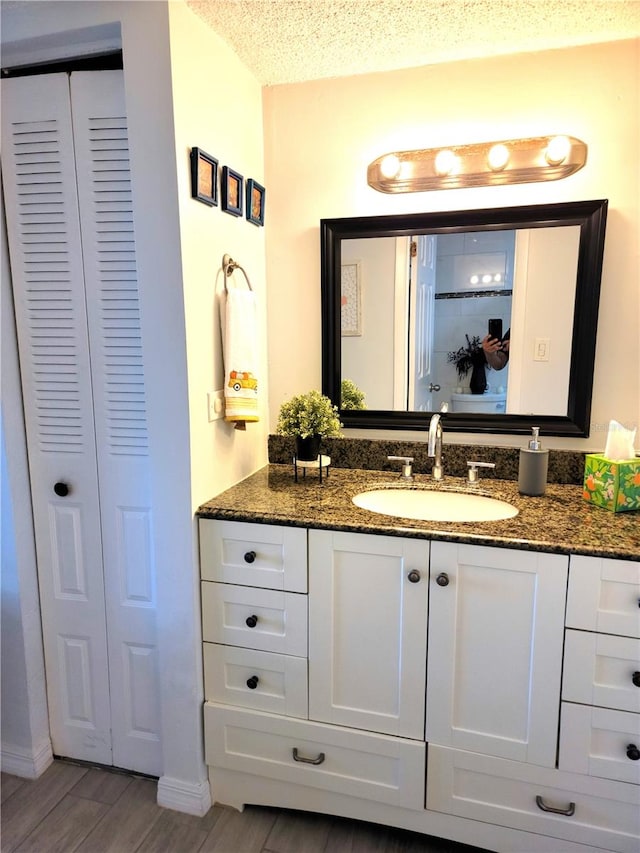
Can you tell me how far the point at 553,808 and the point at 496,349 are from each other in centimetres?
130

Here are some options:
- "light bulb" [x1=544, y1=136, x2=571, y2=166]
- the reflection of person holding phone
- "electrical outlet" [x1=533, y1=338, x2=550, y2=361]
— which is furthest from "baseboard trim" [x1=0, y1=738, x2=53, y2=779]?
"light bulb" [x1=544, y1=136, x2=571, y2=166]

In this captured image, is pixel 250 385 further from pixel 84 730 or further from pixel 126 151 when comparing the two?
pixel 84 730

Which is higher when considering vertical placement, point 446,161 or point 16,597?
point 446,161

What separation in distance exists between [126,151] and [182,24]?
1.15 feet

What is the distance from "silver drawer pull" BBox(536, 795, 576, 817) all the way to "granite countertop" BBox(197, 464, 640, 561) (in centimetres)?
67

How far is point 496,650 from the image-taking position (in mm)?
1405

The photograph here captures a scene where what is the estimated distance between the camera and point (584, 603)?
1319 mm

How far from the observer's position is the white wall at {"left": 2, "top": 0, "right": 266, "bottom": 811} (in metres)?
1.41

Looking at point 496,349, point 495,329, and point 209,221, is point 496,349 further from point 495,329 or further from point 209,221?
point 209,221

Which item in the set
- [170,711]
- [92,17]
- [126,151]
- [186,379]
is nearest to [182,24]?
[92,17]

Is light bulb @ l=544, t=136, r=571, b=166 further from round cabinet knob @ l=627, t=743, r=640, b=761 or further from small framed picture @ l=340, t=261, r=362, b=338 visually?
round cabinet knob @ l=627, t=743, r=640, b=761

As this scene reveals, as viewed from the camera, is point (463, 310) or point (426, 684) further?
point (463, 310)

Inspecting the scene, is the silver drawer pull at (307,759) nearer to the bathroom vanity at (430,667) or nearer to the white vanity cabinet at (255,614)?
the bathroom vanity at (430,667)

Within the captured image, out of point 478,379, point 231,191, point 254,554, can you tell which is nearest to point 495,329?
point 478,379
